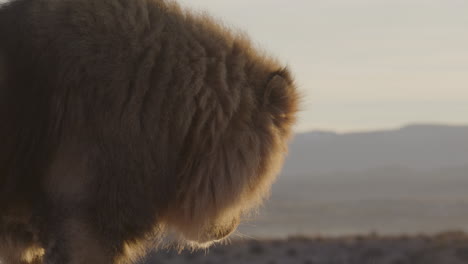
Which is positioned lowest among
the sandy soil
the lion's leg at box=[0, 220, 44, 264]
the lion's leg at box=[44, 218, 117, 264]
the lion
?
the sandy soil

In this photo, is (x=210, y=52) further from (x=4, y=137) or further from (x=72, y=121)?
(x=4, y=137)

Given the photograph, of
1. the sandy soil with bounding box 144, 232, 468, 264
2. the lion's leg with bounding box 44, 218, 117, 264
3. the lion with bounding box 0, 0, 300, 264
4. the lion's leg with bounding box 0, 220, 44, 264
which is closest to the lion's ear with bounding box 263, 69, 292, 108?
the lion with bounding box 0, 0, 300, 264

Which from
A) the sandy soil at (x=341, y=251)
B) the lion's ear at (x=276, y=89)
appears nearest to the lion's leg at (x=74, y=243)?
the lion's ear at (x=276, y=89)

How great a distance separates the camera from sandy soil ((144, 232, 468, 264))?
35.5ft

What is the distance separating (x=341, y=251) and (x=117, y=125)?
879cm

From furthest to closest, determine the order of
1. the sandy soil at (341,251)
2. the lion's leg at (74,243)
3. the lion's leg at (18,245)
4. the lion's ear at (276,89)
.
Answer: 1. the sandy soil at (341,251)
2. the lion's ear at (276,89)
3. the lion's leg at (18,245)
4. the lion's leg at (74,243)

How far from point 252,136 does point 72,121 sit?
105 cm

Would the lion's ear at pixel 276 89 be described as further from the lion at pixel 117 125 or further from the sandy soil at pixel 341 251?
the sandy soil at pixel 341 251

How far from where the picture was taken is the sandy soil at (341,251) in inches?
426

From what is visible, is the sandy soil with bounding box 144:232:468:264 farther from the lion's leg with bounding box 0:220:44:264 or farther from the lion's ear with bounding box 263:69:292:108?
the lion's leg with bounding box 0:220:44:264

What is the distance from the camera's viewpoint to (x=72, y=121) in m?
3.86

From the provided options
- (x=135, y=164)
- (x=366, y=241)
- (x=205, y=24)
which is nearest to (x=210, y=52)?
(x=205, y=24)

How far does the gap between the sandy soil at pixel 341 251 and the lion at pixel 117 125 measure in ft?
22.4

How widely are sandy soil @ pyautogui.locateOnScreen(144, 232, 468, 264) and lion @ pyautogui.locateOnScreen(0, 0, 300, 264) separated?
6.84 m
